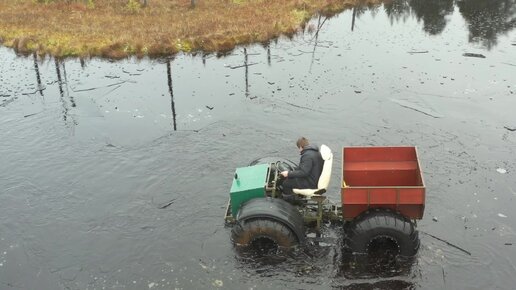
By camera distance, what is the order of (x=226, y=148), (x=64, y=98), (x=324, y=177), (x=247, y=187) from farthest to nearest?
(x=64, y=98) → (x=226, y=148) → (x=247, y=187) → (x=324, y=177)

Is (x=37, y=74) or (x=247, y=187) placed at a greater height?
(x=37, y=74)

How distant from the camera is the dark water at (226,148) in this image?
874 centimetres

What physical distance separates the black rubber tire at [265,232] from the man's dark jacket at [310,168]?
92 cm

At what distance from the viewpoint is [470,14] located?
1091 inches

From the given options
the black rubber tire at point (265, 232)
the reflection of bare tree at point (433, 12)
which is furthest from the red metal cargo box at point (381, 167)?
the reflection of bare tree at point (433, 12)

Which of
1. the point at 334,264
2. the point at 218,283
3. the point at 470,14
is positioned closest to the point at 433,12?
the point at 470,14

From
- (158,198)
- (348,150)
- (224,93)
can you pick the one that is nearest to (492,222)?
(348,150)

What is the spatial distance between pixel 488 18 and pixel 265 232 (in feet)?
75.9

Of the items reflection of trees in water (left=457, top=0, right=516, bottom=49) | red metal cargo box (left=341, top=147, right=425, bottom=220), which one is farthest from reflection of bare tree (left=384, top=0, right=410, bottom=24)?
red metal cargo box (left=341, top=147, right=425, bottom=220)

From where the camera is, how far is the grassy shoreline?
21.6 meters

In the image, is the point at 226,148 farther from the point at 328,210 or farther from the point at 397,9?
the point at 397,9

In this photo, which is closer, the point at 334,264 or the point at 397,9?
the point at 334,264

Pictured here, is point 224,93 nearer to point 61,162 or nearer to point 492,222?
point 61,162

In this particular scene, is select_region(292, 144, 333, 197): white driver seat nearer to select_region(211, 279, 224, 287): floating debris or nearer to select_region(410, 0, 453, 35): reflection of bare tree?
select_region(211, 279, 224, 287): floating debris
